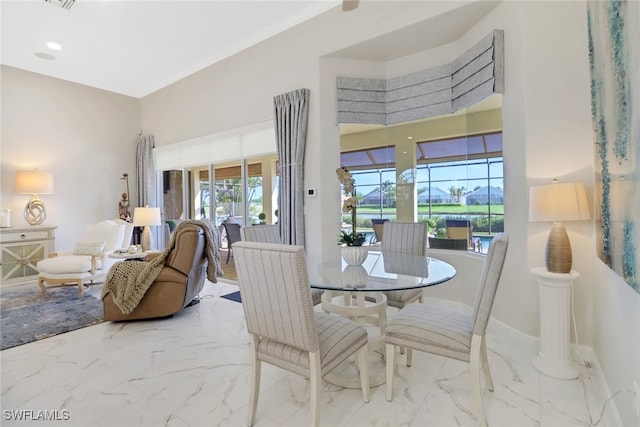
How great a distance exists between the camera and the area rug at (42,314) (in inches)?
116

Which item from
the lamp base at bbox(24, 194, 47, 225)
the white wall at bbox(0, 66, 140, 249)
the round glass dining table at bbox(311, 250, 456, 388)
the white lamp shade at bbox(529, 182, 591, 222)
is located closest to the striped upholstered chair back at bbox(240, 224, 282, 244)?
the round glass dining table at bbox(311, 250, 456, 388)

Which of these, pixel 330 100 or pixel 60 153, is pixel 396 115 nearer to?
pixel 330 100

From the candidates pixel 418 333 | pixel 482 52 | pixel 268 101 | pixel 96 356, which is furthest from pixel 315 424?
pixel 268 101

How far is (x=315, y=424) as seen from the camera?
154 centimetres

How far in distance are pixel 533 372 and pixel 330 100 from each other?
10.7 feet

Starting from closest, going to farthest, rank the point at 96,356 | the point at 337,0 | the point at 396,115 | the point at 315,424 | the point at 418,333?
the point at 315,424, the point at 418,333, the point at 96,356, the point at 337,0, the point at 396,115

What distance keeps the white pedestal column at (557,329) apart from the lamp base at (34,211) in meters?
6.75

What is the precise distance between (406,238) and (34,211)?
5.81 m

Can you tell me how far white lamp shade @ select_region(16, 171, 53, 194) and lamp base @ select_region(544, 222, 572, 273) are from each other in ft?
21.5

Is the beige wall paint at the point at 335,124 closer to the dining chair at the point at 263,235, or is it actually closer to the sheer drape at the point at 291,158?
the sheer drape at the point at 291,158

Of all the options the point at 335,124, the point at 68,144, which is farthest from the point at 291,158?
the point at 68,144

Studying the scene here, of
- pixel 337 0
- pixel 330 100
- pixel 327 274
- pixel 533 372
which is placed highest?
pixel 337 0

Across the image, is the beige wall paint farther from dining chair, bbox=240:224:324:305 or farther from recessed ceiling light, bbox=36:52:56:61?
recessed ceiling light, bbox=36:52:56:61

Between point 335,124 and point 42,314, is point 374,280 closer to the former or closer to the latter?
point 335,124
